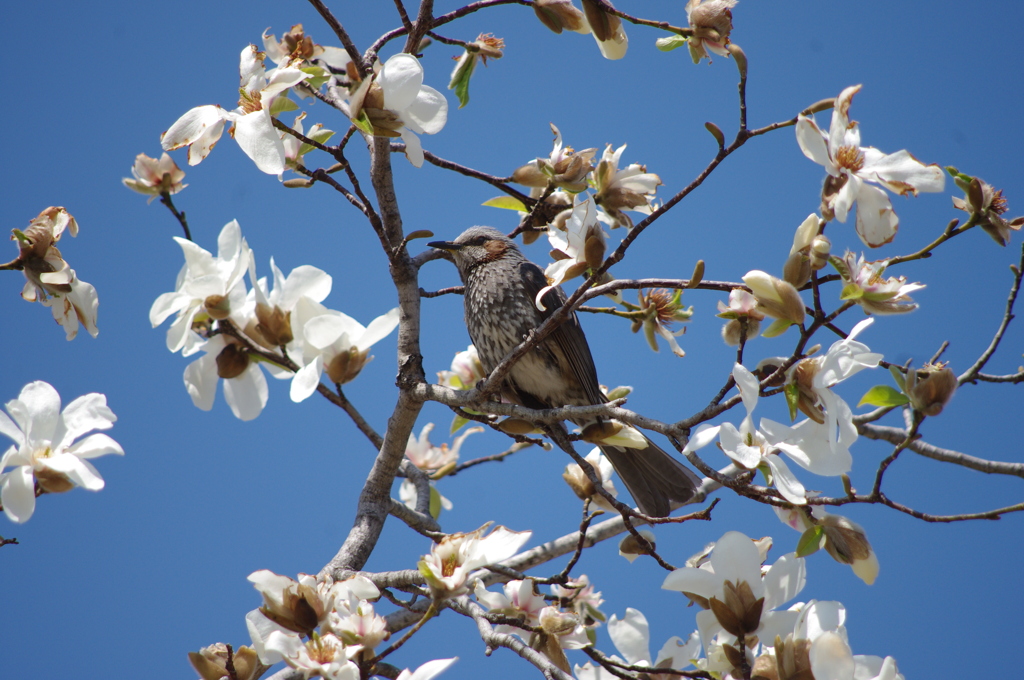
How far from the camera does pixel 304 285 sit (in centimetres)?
178

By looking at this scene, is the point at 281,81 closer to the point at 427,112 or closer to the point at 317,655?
the point at 427,112

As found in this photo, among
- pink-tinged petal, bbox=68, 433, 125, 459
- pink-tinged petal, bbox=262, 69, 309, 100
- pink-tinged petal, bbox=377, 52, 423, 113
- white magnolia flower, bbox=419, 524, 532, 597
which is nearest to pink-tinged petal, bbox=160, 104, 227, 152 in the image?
pink-tinged petal, bbox=262, 69, 309, 100

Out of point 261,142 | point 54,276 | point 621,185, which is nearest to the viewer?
point 261,142

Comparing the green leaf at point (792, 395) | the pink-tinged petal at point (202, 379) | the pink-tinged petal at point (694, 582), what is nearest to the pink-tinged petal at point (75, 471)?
the pink-tinged petal at point (202, 379)

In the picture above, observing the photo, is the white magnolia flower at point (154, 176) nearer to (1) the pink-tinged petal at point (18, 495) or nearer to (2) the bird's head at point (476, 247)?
(2) the bird's head at point (476, 247)

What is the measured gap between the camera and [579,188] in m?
2.70

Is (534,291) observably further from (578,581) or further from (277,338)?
(277,338)

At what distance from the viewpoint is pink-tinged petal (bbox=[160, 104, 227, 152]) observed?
6.17 feet

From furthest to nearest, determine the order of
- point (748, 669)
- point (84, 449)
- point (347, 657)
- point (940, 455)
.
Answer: point (940, 455) < point (748, 669) < point (84, 449) < point (347, 657)

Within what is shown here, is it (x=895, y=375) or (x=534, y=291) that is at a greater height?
(x=534, y=291)

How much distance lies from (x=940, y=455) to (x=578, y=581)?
73.9 inches

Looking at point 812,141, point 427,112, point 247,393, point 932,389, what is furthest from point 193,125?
point 932,389

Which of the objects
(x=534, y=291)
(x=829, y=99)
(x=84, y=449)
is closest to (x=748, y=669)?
(x=829, y=99)

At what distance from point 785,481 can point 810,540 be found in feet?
0.77
